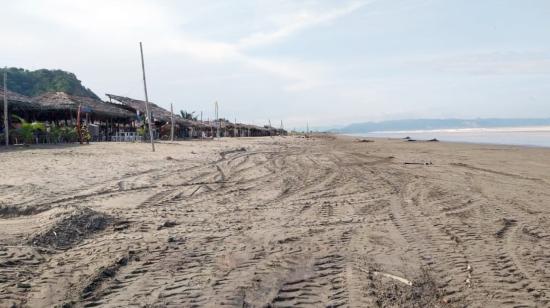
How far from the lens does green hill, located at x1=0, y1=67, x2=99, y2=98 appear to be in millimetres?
49344

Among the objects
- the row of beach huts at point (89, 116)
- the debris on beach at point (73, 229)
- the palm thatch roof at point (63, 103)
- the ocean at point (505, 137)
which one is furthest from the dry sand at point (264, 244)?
the ocean at point (505, 137)

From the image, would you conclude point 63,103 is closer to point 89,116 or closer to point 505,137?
point 89,116

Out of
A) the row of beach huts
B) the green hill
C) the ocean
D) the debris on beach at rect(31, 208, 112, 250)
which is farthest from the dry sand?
the green hill

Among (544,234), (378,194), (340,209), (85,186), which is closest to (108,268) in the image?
(340,209)

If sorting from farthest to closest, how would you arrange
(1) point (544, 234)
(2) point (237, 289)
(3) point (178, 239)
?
(1) point (544, 234) → (3) point (178, 239) → (2) point (237, 289)

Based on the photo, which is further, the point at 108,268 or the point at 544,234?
the point at 544,234

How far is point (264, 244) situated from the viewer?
4.07m

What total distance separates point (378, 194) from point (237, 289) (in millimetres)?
4726

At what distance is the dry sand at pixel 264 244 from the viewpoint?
289 centimetres

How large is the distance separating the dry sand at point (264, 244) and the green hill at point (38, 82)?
46827mm

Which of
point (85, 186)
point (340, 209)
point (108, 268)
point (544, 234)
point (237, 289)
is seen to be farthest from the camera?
point (85, 186)

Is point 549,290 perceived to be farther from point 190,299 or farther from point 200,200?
point 200,200

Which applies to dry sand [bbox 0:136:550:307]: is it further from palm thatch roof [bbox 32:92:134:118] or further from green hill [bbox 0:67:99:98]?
green hill [bbox 0:67:99:98]

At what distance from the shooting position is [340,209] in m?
5.88
